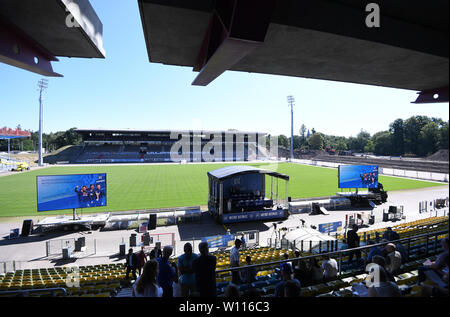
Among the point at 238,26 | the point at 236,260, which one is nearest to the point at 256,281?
the point at 236,260

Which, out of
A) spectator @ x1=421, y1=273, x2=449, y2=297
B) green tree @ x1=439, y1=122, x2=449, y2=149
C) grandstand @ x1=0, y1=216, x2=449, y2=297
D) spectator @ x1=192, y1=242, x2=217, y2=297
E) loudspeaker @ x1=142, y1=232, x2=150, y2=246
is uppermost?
green tree @ x1=439, y1=122, x2=449, y2=149

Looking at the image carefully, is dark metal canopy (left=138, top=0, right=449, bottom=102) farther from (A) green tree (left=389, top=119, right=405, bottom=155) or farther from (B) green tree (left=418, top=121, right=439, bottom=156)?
(A) green tree (left=389, top=119, right=405, bottom=155)

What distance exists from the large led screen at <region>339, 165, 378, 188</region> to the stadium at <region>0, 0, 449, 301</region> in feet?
0.31

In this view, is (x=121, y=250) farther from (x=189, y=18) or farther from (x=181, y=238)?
(x=189, y=18)

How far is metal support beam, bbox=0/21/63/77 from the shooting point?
316cm

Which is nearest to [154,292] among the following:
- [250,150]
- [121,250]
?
[121,250]

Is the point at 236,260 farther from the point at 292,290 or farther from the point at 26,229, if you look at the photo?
the point at 26,229

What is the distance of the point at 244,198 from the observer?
16859 mm

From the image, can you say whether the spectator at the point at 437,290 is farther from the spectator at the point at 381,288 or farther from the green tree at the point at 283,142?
the green tree at the point at 283,142

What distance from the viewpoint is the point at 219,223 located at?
1437 centimetres

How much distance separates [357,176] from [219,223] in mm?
12872

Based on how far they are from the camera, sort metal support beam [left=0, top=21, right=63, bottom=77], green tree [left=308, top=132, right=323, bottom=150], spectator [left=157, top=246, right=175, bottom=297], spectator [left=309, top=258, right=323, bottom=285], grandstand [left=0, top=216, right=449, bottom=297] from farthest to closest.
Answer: green tree [left=308, top=132, right=323, bottom=150]
spectator [left=309, top=258, right=323, bottom=285]
grandstand [left=0, top=216, right=449, bottom=297]
spectator [left=157, top=246, right=175, bottom=297]
metal support beam [left=0, top=21, right=63, bottom=77]

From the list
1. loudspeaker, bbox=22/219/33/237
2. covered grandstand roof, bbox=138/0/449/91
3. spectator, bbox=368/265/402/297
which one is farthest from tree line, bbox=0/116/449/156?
loudspeaker, bbox=22/219/33/237
